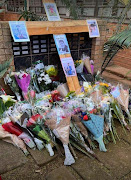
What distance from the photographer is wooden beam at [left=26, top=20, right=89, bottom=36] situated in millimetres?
3416

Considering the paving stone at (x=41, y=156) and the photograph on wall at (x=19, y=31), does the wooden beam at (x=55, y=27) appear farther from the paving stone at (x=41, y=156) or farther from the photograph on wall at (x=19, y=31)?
the paving stone at (x=41, y=156)

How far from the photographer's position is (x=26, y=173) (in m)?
2.22

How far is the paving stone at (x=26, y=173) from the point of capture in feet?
7.06

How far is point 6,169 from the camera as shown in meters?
2.25

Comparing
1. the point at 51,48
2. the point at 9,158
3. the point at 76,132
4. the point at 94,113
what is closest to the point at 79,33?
the point at 51,48

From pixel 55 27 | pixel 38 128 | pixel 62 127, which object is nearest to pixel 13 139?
pixel 38 128

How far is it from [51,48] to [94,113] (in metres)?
1.96

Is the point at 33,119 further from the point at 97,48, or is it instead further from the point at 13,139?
the point at 97,48

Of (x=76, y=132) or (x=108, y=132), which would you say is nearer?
(x=76, y=132)

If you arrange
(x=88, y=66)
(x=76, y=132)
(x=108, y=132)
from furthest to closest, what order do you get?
1. (x=88, y=66)
2. (x=108, y=132)
3. (x=76, y=132)

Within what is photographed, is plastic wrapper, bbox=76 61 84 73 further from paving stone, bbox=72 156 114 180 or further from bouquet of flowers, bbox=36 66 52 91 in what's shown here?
paving stone, bbox=72 156 114 180

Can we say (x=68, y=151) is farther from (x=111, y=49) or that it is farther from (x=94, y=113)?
(x=111, y=49)

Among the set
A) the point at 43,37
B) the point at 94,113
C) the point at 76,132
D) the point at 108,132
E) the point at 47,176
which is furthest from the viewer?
the point at 43,37

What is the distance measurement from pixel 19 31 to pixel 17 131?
6.02 ft
